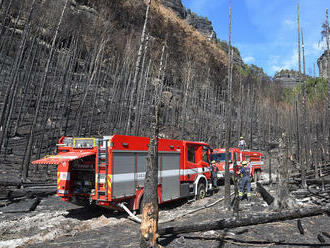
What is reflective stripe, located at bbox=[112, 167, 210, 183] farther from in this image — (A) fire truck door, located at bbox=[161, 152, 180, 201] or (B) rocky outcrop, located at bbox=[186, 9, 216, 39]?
(B) rocky outcrop, located at bbox=[186, 9, 216, 39]

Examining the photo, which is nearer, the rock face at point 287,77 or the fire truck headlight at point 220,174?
the fire truck headlight at point 220,174

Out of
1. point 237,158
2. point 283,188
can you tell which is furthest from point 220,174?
point 283,188

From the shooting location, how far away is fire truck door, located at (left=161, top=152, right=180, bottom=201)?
8695 millimetres

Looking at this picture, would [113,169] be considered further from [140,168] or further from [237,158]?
[237,158]

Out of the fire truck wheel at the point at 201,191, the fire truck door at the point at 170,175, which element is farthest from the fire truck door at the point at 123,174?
the fire truck wheel at the point at 201,191

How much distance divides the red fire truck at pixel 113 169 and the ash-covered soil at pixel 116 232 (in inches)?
24.5

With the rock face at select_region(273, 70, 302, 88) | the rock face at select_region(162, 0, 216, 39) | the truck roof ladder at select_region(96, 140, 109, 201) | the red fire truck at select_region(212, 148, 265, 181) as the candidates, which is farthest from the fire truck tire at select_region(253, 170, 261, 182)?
the rock face at select_region(273, 70, 302, 88)

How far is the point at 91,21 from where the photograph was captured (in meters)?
24.5

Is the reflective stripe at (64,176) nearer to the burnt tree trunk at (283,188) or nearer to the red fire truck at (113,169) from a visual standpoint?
the red fire truck at (113,169)

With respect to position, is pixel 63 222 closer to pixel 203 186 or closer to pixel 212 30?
pixel 203 186

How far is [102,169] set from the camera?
700 cm

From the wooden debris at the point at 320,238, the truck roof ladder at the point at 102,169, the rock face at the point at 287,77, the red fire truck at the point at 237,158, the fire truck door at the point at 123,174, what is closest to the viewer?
the wooden debris at the point at 320,238

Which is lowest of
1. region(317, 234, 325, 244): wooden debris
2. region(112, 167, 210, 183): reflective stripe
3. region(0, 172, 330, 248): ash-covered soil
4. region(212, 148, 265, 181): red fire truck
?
region(0, 172, 330, 248): ash-covered soil

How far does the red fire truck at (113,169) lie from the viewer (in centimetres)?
693
